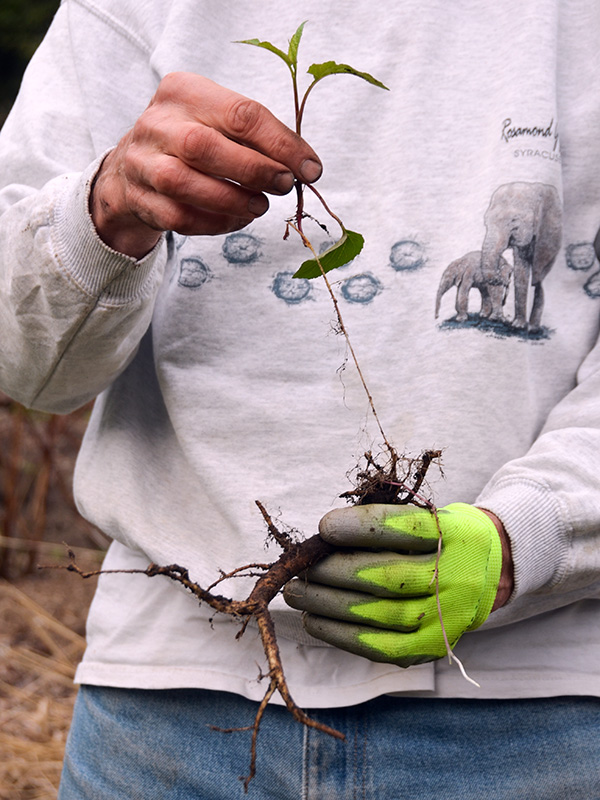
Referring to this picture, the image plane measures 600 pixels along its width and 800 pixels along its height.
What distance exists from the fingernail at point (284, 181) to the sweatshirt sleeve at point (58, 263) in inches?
9.7

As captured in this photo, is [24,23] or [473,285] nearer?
[473,285]

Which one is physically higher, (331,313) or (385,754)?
(331,313)

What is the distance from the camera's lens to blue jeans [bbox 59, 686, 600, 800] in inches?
39.6

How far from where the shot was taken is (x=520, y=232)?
3.63 feet

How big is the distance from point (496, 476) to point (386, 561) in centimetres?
22

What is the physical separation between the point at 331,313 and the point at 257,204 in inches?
12.0

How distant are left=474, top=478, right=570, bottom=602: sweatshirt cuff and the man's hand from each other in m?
0.49

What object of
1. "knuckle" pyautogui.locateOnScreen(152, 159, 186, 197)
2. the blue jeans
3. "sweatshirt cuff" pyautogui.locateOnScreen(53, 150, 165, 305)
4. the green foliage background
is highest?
the green foliage background

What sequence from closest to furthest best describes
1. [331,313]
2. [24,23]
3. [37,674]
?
[331,313] → [37,674] → [24,23]

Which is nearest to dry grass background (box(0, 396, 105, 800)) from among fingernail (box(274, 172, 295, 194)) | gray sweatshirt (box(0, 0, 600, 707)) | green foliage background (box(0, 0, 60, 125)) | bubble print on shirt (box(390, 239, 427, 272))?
gray sweatshirt (box(0, 0, 600, 707))

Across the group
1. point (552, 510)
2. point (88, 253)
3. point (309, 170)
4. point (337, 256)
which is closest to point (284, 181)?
point (309, 170)

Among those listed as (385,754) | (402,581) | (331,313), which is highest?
(331,313)

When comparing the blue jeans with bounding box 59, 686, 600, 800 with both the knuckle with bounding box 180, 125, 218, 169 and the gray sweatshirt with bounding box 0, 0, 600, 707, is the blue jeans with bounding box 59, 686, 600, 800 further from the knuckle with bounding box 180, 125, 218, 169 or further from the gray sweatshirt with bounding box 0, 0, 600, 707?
the knuckle with bounding box 180, 125, 218, 169

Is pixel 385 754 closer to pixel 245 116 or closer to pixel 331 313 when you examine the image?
pixel 331 313
